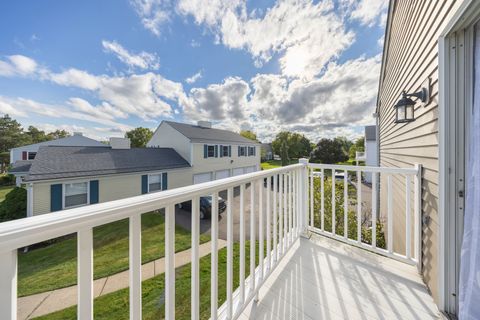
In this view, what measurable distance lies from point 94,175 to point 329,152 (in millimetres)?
24234

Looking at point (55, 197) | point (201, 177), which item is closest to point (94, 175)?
point (55, 197)

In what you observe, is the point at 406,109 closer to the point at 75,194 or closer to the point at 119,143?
the point at 75,194

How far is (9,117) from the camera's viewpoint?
21984 millimetres

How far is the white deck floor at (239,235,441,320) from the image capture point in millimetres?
1449

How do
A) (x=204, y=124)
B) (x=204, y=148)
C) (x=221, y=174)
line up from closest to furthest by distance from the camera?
1. (x=204, y=148)
2. (x=221, y=174)
3. (x=204, y=124)

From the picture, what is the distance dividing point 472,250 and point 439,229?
310mm

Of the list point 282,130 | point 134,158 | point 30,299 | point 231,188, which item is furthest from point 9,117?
point 282,130

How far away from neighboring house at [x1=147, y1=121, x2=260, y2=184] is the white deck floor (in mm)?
10874

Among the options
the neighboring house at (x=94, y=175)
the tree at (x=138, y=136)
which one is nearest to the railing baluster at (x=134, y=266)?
the neighboring house at (x=94, y=175)

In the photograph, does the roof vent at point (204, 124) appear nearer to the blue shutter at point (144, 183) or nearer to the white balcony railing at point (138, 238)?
the blue shutter at point (144, 183)

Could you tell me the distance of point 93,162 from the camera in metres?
8.91

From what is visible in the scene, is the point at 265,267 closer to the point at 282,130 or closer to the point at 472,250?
the point at 472,250

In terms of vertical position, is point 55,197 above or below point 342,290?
below

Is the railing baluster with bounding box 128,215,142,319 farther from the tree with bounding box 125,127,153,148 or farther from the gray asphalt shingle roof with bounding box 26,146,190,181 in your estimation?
the tree with bounding box 125,127,153,148
